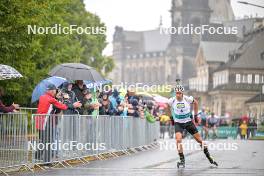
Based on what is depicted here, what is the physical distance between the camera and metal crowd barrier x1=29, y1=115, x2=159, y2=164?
60.4 feet

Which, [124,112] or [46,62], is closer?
[124,112]

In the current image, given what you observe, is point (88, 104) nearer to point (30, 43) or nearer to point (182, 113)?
point (182, 113)

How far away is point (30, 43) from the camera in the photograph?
96.0ft

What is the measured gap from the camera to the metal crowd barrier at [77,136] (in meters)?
18.4

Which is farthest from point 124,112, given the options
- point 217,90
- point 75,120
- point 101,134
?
point 217,90

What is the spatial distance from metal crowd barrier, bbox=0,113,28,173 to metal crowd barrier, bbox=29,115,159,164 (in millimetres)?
379

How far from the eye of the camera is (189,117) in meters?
19.9

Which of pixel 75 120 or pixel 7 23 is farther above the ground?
pixel 7 23

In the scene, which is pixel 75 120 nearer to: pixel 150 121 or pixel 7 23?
pixel 7 23

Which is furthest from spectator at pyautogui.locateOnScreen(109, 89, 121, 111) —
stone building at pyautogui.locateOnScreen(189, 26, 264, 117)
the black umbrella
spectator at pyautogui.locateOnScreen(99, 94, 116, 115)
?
stone building at pyautogui.locateOnScreen(189, 26, 264, 117)

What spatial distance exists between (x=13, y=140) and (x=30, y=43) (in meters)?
12.3

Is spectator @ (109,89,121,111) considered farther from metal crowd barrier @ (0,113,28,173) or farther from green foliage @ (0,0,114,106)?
metal crowd barrier @ (0,113,28,173)

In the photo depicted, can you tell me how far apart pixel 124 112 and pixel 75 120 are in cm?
654

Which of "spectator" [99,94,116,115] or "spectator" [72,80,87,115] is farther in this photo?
"spectator" [99,94,116,115]
